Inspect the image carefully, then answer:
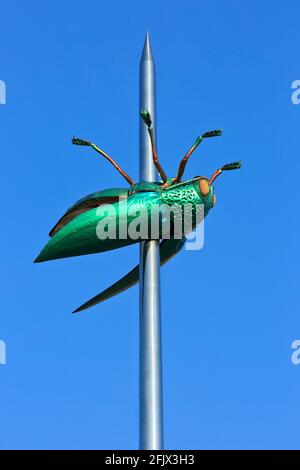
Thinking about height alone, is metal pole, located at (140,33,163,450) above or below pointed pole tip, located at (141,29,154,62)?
below

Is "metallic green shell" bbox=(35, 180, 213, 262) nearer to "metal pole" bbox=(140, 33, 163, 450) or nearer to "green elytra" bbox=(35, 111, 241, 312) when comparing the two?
"green elytra" bbox=(35, 111, 241, 312)

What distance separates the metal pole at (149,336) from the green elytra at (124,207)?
1.46 feet

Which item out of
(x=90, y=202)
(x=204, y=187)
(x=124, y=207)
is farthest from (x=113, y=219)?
(x=204, y=187)

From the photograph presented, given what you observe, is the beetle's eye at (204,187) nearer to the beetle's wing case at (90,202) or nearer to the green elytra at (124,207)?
the green elytra at (124,207)

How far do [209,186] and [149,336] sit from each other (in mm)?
3398

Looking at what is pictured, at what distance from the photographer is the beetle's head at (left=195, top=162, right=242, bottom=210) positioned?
21.8m

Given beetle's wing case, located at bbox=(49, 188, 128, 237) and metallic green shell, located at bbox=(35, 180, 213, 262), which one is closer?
metallic green shell, located at bbox=(35, 180, 213, 262)

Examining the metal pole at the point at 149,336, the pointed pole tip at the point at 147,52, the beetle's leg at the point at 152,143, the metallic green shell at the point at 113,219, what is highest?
the pointed pole tip at the point at 147,52

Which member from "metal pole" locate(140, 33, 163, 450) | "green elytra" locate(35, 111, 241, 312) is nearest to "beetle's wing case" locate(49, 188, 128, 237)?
"green elytra" locate(35, 111, 241, 312)

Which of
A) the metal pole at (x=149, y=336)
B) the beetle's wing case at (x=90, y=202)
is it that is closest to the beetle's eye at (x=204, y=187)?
the metal pole at (x=149, y=336)

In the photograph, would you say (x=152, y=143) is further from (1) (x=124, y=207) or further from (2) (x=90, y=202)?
(2) (x=90, y=202)

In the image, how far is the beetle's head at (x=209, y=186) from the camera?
21.8 metres

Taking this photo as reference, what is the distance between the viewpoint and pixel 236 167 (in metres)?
22.2
